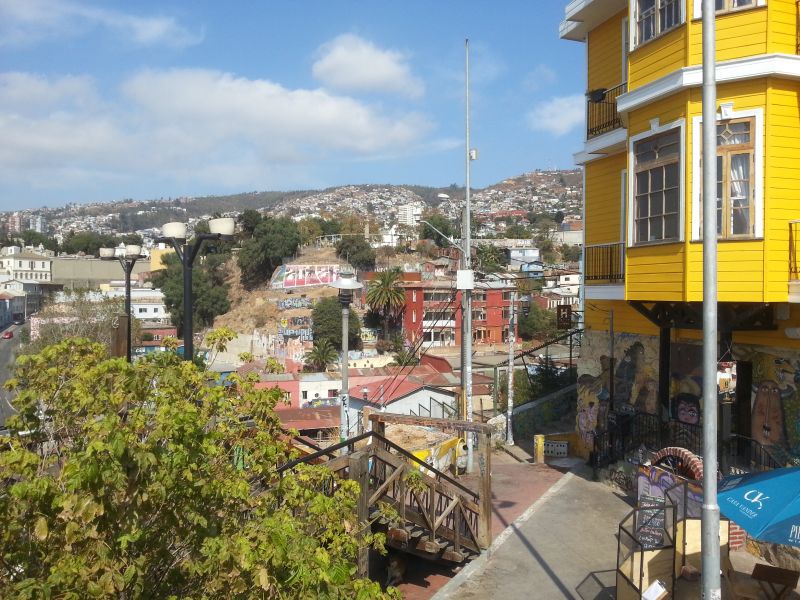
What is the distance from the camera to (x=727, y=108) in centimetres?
1095

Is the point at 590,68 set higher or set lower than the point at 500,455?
higher

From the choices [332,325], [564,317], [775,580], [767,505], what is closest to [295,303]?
[332,325]

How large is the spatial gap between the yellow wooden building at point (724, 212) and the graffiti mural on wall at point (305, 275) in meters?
80.7

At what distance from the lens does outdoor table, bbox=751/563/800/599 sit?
7895 millimetres

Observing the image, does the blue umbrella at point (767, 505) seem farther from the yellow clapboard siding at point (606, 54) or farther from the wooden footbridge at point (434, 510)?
the yellow clapboard siding at point (606, 54)

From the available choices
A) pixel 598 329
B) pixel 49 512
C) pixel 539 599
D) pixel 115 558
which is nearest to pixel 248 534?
pixel 115 558

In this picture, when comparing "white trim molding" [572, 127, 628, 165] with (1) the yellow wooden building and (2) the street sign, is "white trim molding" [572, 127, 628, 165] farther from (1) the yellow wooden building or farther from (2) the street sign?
(2) the street sign

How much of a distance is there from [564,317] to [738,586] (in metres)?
14.7

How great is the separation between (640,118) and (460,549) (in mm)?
8448

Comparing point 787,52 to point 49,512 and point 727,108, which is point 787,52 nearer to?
point 727,108

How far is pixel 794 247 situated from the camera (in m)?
10.7

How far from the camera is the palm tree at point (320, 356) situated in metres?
67.2

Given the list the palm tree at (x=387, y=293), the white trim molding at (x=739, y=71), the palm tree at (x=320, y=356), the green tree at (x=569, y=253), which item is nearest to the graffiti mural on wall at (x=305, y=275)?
the palm tree at (x=387, y=293)

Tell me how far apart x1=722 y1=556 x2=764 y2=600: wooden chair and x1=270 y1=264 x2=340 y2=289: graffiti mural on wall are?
282 feet
